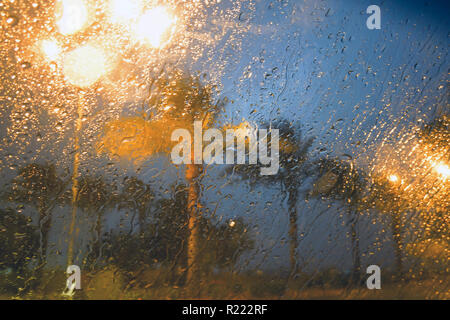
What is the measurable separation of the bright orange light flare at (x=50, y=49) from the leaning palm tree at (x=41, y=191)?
69 centimetres

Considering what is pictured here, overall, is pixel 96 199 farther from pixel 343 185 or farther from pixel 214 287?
pixel 343 185

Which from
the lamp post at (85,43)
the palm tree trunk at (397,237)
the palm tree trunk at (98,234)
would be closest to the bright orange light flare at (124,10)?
the lamp post at (85,43)

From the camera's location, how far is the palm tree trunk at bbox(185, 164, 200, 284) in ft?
7.27

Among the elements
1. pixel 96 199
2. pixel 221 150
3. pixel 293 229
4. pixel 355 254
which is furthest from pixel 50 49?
pixel 355 254

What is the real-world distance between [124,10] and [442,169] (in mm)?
2626

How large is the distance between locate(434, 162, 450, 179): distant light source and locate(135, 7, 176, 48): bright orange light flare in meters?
2.27

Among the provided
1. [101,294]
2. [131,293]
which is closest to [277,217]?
[131,293]

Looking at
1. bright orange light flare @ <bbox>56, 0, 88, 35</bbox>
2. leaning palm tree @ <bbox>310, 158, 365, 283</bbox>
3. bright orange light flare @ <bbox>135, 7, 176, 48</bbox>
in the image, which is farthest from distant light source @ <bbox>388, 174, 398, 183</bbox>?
bright orange light flare @ <bbox>56, 0, 88, 35</bbox>

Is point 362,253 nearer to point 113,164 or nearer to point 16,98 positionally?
point 113,164

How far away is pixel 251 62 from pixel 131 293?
179 centimetres

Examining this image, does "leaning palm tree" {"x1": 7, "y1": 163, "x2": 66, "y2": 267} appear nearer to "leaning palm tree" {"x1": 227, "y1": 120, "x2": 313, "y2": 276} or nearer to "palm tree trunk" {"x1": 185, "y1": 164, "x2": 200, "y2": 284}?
"palm tree trunk" {"x1": 185, "y1": 164, "x2": 200, "y2": 284}

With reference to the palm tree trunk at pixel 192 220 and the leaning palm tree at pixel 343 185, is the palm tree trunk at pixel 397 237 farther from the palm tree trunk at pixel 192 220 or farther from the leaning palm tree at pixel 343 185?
the palm tree trunk at pixel 192 220

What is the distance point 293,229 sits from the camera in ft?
7.77

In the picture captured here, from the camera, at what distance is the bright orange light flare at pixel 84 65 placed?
2252 millimetres
